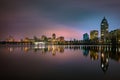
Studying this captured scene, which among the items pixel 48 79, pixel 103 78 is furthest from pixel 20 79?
pixel 103 78

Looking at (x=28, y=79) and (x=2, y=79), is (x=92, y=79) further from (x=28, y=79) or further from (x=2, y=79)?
(x=2, y=79)

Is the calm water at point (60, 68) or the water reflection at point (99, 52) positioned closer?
the calm water at point (60, 68)

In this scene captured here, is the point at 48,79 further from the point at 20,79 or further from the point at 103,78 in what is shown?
the point at 103,78

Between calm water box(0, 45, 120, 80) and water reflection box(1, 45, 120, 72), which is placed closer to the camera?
calm water box(0, 45, 120, 80)

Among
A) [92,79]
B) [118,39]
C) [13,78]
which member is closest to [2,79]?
[13,78]

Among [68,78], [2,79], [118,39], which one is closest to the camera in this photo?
[2,79]

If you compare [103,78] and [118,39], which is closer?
[103,78]

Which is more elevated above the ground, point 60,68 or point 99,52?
point 99,52

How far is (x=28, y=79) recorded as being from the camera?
16.3m

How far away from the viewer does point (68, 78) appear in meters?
17.2

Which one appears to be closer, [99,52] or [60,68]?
[60,68]

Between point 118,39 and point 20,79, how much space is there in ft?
587

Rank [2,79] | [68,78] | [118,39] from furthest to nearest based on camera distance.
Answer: [118,39], [68,78], [2,79]

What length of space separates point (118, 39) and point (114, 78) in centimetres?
17539
